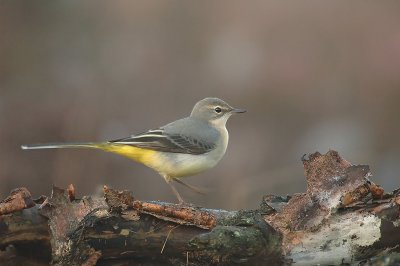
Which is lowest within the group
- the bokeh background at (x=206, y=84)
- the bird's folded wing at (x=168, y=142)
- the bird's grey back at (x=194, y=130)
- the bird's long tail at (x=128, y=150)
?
the bird's long tail at (x=128, y=150)

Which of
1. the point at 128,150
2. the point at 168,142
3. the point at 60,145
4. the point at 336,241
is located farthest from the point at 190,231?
the point at 168,142

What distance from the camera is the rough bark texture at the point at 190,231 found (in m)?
4.84

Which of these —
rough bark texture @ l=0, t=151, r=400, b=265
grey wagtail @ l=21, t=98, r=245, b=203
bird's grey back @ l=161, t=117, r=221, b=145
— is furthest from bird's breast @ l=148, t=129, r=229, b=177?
rough bark texture @ l=0, t=151, r=400, b=265

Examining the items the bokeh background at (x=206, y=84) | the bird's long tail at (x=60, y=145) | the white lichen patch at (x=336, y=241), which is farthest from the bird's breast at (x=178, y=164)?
the bokeh background at (x=206, y=84)

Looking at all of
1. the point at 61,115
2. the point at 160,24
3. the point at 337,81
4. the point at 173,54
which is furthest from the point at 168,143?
the point at 160,24

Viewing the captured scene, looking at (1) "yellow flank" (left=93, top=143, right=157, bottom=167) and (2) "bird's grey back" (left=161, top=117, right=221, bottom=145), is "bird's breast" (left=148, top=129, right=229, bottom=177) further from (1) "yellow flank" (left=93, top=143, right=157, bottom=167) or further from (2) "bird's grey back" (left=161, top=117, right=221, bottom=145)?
(2) "bird's grey back" (left=161, top=117, right=221, bottom=145)

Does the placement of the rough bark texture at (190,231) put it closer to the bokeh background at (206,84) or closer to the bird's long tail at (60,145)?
the bird's long tail at (60,145)

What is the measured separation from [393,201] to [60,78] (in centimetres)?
1483

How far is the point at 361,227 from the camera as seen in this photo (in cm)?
500

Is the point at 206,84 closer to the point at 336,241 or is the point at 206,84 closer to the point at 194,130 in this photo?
the point at 194,130

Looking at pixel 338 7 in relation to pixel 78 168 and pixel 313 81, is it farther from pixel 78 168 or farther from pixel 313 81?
pixel 78 168

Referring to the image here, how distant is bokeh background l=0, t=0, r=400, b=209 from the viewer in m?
13.5

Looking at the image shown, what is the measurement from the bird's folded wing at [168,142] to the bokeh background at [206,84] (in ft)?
9.70

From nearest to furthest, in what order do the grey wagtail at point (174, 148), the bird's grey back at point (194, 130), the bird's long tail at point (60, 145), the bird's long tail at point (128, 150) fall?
the bird's long tail at point (60, 145) → the bird's long tail at point (128, 150) → the grey wagtail at point (174, 148) → the bird's grey back at point (194, 130)
